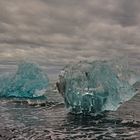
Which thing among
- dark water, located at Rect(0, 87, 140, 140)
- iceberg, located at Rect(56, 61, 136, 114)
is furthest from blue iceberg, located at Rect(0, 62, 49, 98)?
iceberg, located at Rect(56, 61, 136, 114)

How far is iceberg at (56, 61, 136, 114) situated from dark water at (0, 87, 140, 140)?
1.53 metres

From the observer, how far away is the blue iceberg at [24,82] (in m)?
61.2

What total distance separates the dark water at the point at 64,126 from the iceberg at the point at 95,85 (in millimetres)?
1528

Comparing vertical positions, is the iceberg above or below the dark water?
above

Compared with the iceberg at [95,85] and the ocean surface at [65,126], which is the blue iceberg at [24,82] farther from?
the iceberg at [95,85]

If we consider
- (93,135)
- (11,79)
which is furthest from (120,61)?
(11,79)

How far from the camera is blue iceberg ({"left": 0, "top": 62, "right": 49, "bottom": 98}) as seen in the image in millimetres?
61188

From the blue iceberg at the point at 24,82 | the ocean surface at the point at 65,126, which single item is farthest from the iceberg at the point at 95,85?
the blue iceberg at the point at 24,82

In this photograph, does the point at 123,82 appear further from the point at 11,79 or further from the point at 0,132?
the point at 11,79

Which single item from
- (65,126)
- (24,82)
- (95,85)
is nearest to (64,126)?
(65,126)

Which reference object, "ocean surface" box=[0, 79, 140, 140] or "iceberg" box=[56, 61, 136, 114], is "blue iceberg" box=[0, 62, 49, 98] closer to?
"ocean surface" box=[0, 79, 140, 140]

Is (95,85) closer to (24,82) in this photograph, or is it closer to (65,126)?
(65,126)

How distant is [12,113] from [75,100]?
798 cm

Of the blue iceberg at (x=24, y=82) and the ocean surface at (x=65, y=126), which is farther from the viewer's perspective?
the blue iceberg at (x=24, y=82)
